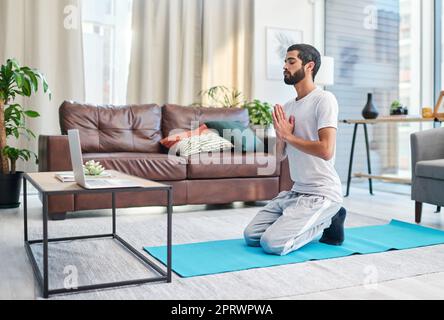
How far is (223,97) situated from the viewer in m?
5.47

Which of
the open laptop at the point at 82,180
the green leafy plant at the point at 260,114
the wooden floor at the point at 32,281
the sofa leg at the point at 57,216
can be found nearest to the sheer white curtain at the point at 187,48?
the green leafy plant at the point at 260,114

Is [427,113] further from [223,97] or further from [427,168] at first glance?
[223,97]

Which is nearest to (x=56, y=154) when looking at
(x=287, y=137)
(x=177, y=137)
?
(x=177, y=137)

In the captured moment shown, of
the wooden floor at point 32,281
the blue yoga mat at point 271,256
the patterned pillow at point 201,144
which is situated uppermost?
the patterned pillow at point 201,144

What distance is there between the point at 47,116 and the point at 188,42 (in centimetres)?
161

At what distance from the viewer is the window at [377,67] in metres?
5.44

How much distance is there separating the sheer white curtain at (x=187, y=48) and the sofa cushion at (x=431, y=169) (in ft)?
8.57

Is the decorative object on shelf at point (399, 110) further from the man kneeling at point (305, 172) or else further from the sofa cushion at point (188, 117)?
the man kneeling at point (305, 172)

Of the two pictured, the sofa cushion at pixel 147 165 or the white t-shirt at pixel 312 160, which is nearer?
the white t-shirt at pixel 312 160

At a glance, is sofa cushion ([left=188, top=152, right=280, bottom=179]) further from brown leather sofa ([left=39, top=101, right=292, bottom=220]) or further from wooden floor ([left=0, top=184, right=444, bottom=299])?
wooden floor ([left=0, top=184, right=444, bottom=299])

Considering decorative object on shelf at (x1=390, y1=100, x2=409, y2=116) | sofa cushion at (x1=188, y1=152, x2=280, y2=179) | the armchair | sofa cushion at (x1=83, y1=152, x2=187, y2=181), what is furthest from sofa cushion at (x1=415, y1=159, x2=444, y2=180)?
sofa cushion at (x1=83, y1=152, x2=187, y2=181)

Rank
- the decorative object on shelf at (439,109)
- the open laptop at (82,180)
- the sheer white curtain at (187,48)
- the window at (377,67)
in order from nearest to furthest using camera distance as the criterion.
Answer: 1. the open laptop at (82,180)
2. the decorative object on shelf at (439,109)
3. the sheer white curtain at (187,48)
4. the window at (377,67)

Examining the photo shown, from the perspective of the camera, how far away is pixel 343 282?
2.01m
